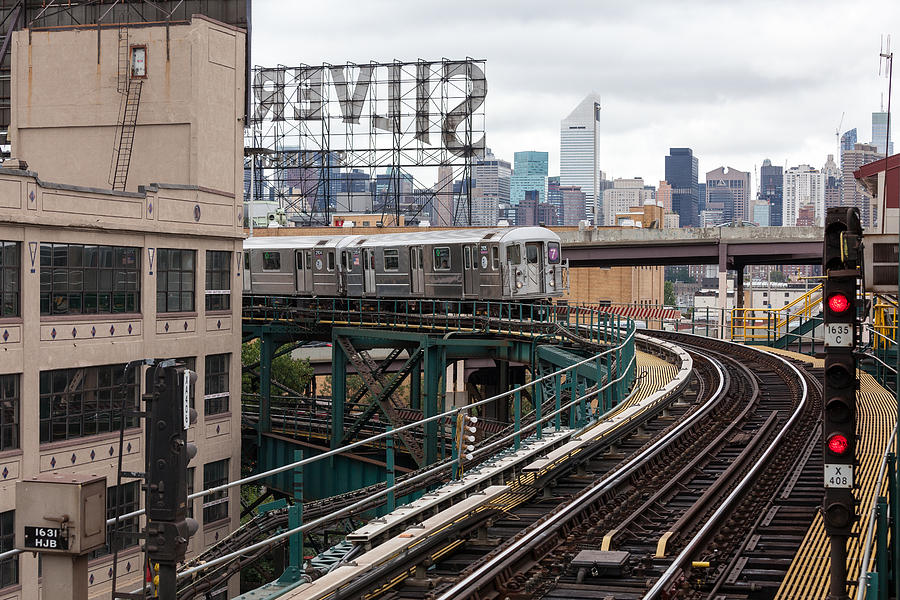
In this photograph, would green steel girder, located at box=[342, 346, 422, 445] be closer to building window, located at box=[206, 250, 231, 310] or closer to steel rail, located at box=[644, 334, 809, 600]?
building window, located at box=[206, 250, 231, 310]

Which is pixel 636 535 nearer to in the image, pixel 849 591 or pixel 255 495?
pixel 849 591

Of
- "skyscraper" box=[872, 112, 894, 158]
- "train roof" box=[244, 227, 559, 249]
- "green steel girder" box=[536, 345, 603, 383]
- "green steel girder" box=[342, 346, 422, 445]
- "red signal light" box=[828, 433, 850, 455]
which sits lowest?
"green steel girder" box=[342, 346, 422, 445]

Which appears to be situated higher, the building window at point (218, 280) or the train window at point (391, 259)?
the train window at point (391, 259)

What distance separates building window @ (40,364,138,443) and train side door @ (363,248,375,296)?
1340cm

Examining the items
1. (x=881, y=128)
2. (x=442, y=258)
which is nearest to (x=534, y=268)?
(x=442, y=258)

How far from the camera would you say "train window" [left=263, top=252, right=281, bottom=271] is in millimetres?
43469

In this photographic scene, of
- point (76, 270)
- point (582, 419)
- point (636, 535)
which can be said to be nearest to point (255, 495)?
point (76, 270)

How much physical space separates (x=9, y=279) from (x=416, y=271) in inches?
639

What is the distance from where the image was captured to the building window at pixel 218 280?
3133 centimetres

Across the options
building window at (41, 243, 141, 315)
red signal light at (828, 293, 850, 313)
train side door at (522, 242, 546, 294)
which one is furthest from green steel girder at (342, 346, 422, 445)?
red signal light at (828, 293, 850, 313)

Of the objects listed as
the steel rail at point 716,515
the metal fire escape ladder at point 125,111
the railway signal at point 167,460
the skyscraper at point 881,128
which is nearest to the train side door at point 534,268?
the skyscraper at point 881,128

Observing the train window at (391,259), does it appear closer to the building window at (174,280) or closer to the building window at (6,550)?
the building window at (174,280)

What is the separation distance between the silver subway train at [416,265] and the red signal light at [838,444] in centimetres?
2459

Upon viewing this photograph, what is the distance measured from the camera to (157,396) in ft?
24.0
